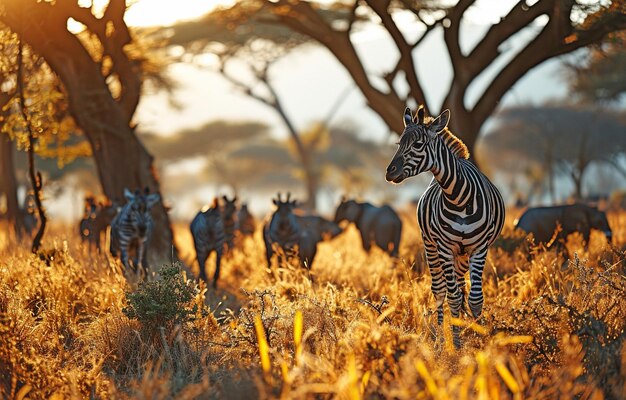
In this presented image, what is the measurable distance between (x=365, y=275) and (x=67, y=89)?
17.4 feet

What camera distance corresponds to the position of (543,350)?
5.53 metres

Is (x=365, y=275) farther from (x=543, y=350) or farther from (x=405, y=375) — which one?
(x=405, y=375)

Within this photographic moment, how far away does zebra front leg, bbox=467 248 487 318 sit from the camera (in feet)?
21.6

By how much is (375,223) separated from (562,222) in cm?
281

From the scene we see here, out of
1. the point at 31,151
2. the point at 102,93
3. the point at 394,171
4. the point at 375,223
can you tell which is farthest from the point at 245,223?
the point at 394,171

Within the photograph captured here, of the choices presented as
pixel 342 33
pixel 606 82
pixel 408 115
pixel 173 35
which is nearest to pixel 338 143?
pixel 606 82

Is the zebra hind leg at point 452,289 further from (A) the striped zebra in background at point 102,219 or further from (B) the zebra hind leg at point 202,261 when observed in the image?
(A) the striped zebra in background at point 102,219

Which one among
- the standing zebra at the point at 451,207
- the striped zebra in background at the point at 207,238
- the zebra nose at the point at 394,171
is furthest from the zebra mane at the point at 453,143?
the striped zebra in background at the point at 207,238

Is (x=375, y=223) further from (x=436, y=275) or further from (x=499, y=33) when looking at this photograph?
(x=436, y=275)

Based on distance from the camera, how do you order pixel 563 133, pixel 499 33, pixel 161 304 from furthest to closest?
pixel 563 133
pixel 499 33
pixel 161 304

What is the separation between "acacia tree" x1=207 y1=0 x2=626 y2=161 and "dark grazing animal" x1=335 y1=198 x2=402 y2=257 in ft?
4.26

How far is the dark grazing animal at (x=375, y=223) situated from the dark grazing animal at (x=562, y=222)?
2007mm

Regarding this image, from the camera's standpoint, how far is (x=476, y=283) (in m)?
6.61

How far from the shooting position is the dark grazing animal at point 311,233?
1090cm
